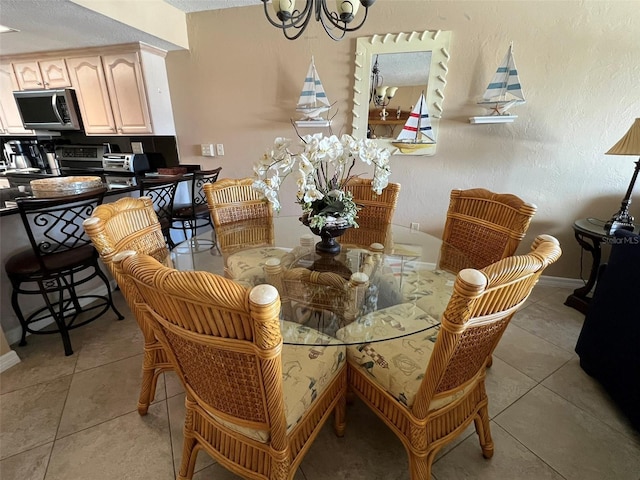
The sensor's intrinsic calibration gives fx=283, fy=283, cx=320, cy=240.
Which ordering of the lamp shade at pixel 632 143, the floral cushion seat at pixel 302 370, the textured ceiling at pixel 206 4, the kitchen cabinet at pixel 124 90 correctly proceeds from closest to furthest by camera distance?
the floral cushion seat at pixel 302 370, the lamp shade at pixel 632 143, the textured ceiling at pixel 206 4, the kitchen cabinet at pixel 124 90

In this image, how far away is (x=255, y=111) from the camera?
3006mm

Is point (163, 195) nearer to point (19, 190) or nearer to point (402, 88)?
point (19, 190)

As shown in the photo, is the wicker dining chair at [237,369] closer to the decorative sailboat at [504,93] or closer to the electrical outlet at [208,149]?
the decorative sailboat at [504,93]

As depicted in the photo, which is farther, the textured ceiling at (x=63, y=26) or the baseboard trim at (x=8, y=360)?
the textured ceiling at (x=63, y=26)

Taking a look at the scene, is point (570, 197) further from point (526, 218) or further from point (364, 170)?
point (364, 170)

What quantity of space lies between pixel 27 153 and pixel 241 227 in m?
3.97

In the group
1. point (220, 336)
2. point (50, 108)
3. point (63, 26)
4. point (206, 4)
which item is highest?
point (206, 4)

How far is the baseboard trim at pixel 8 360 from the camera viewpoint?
1678 millimetres

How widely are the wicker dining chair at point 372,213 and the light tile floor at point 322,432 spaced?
3.21 feet

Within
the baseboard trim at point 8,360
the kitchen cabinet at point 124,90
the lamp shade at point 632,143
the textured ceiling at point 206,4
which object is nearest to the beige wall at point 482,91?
the textured ceiling at point 206,4

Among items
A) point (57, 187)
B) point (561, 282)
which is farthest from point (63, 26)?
point (561, 282)

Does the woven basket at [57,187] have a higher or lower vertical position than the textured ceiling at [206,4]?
lower

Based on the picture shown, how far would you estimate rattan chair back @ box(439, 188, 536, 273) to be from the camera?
4.65 ft

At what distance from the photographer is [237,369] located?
0.72m
